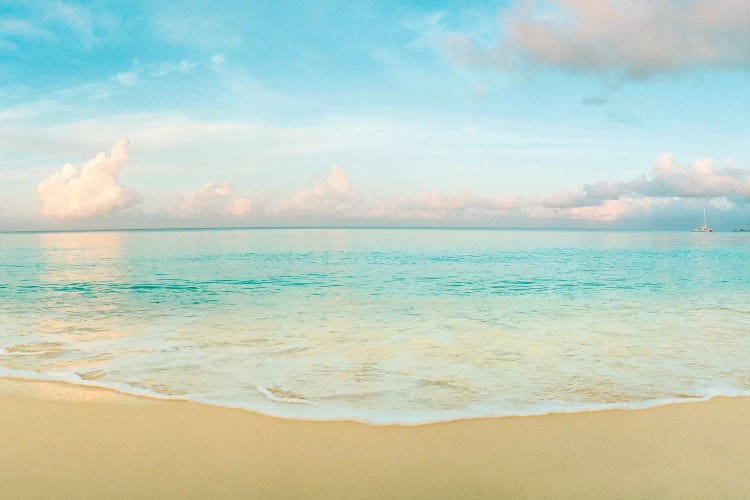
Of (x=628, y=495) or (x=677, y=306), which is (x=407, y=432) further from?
(x=677, y=306)

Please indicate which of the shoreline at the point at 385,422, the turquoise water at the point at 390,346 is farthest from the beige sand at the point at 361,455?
the turquoise water at the point at 390,346

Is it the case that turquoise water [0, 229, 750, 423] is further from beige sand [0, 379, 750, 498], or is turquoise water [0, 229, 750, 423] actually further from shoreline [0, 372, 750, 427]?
beige sand [0, 379, 750, 498]

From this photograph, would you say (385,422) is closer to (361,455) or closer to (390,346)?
(361,455)

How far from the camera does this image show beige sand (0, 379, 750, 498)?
546cm

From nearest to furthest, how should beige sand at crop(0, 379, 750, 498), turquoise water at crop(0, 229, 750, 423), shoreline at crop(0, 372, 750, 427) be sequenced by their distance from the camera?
beige sand at crop(0, 379, 750, 498) → shoreline at crop(0, 372, 750, 427) → turquoise water at crop(0, 229, 750, 423)

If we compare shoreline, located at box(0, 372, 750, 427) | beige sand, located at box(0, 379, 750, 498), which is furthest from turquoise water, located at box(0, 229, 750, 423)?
beige sand, located at box(0, 379, 750, 498)

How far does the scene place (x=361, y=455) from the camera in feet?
20.6

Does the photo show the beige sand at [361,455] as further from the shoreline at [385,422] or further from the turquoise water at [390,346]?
the turquoise water at [390,346]

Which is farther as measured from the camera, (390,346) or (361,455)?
(390,346)

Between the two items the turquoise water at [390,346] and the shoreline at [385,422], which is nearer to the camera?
the shoreline at [385,422]

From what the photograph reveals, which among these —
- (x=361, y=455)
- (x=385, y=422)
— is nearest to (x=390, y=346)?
(x=385, y=422)

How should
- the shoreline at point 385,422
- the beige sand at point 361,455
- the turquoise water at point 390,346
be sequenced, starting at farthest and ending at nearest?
the turquoise water at point 390,346 → the shoreline at point 385,422 → the beige sand at point 361,455

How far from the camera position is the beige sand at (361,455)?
5465mm

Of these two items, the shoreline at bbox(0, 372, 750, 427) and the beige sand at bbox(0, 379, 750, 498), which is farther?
the shoreline at bbox(0, 372, 750, 427)
